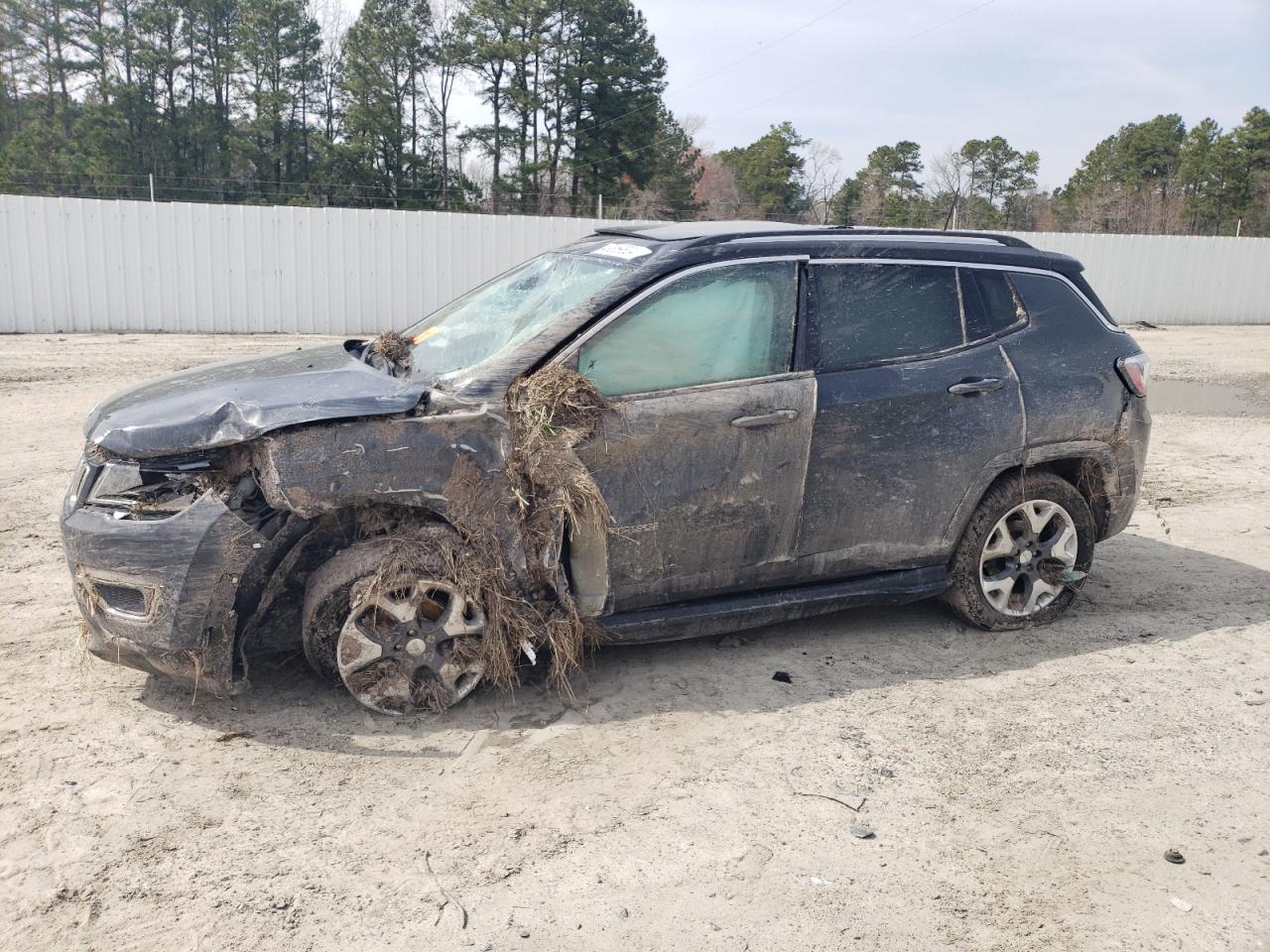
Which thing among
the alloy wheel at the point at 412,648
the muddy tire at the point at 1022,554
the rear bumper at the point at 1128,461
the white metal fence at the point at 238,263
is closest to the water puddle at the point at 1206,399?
the rear bumper at the point at 1128,461

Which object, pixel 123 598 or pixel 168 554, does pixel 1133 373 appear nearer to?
pixel 168 554

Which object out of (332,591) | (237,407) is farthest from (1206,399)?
(237,407)

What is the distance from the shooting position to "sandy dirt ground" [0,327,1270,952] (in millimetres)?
3008

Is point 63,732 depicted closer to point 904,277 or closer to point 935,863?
point 935,863

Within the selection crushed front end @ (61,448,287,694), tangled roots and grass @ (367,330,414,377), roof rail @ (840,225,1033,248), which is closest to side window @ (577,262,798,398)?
roof rail @ (840,225,1033,248)

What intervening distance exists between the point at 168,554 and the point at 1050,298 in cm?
418

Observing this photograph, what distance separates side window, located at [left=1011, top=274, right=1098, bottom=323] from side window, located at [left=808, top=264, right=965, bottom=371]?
0.41m

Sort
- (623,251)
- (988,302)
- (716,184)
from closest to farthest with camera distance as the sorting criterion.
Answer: (623,251) → (988,302) → (716,184)

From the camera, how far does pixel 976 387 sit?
4848mm

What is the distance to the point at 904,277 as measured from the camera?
192 inches

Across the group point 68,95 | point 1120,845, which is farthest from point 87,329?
point 68,95

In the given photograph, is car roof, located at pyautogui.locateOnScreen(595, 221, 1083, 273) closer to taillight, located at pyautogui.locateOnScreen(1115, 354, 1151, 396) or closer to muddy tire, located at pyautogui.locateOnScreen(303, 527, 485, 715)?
taillight, located at pyautogui.locateOnScreen(1115, 354, 1151, 396)

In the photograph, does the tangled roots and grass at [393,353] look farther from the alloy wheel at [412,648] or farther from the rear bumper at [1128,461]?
the rear bumper at [1128,461]

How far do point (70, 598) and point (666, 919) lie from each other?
12.1 ft
